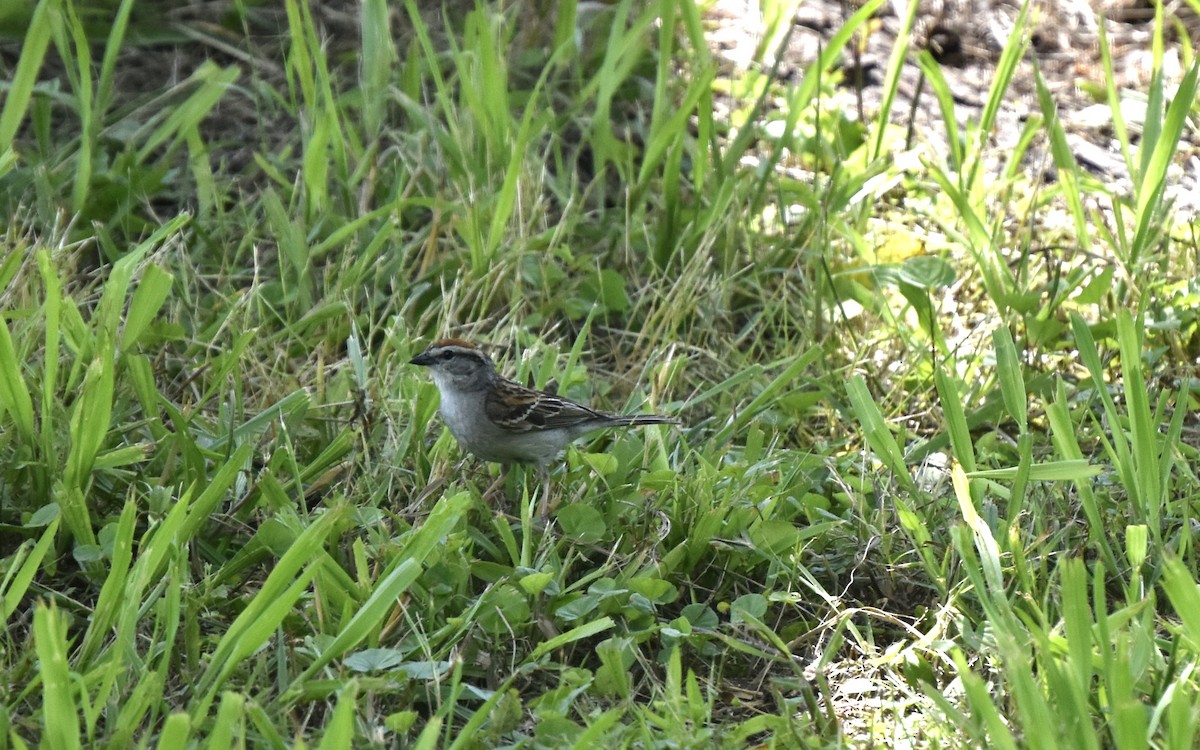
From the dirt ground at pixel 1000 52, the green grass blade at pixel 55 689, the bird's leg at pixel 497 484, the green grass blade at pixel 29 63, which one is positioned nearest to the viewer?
the green grass blade at pixel 55 689

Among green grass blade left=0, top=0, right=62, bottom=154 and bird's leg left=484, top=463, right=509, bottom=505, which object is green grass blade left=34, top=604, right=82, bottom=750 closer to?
bird's leg left=484, top=463, right=509, bottom=505

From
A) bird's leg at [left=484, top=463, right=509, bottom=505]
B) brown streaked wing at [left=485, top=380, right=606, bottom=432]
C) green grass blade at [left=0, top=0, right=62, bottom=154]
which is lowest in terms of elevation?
bird's leg at [left=484, top=463, right=509, bottom=505]

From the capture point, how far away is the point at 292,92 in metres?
5.89

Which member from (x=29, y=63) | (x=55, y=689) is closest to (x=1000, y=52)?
(x=29, y=63)

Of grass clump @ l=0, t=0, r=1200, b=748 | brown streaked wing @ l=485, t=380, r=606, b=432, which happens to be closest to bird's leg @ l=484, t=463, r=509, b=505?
grass clump @ l=0, t=0, r=1200, b=748

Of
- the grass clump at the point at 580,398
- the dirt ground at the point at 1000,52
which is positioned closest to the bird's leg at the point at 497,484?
the grass clump at the point at 580,398

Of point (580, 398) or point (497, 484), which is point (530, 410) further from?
point (580, 398)

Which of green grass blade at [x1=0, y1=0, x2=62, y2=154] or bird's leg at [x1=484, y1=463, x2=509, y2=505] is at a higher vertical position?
green grass blade at [x1=0, y1=0, x2=62, y2=154]

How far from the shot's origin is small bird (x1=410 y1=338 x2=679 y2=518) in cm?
427

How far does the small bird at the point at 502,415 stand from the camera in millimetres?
4273

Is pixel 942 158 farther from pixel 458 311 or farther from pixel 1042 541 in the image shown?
pixel 1042 541

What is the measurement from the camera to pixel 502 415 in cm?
426

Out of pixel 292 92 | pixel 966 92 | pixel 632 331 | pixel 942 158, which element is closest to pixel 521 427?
pixel 632 331

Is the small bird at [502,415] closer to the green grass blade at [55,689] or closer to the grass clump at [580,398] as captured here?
the grass clump at [580,398]
